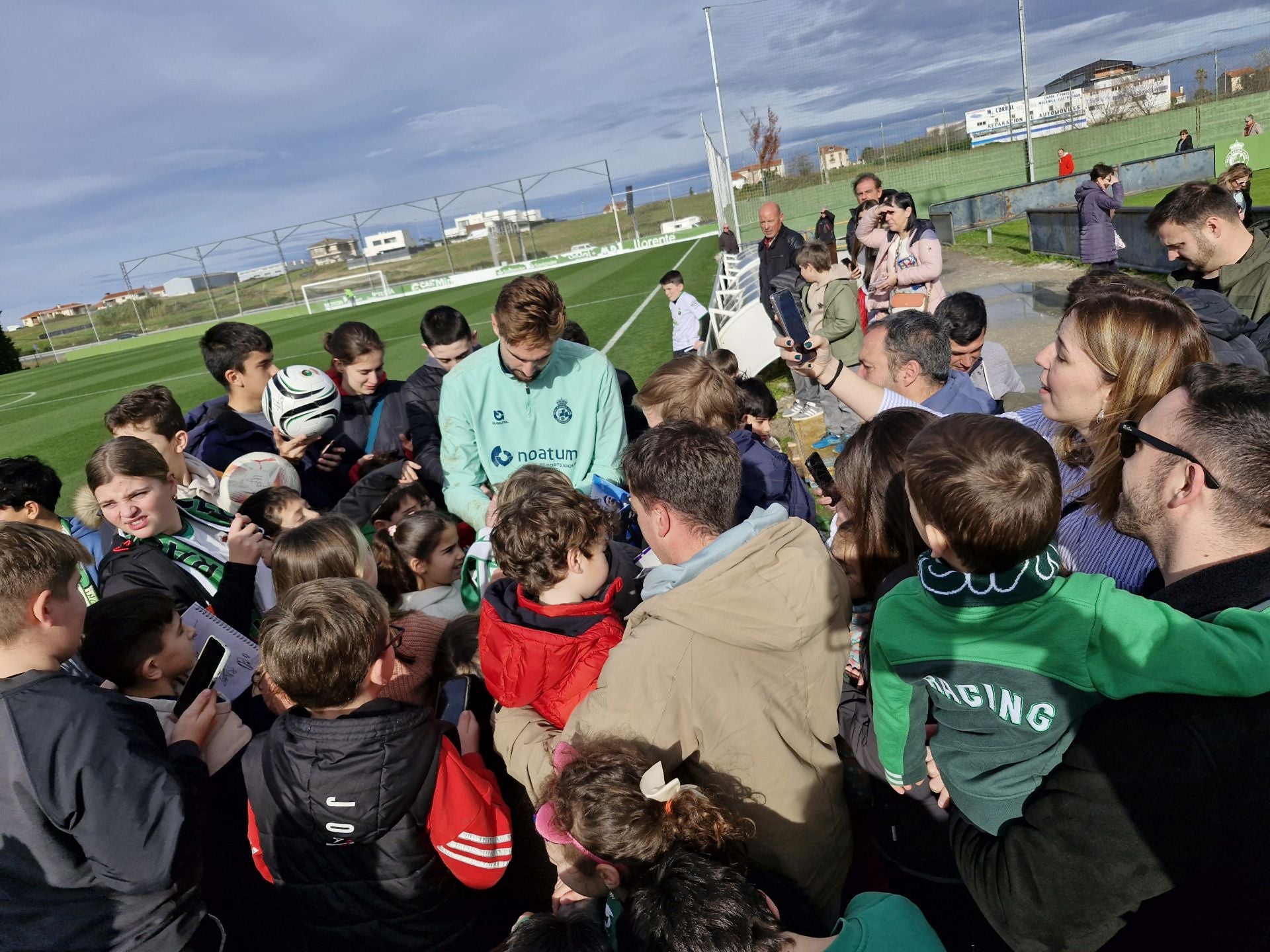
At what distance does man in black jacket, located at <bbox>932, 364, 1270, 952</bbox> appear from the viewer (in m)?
1.23

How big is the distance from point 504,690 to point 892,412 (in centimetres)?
149

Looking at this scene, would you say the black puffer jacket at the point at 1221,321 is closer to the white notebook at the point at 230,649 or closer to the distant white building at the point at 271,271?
the white notebook at the point at 230,649

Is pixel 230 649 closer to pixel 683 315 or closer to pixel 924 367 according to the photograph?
pixel 924 367

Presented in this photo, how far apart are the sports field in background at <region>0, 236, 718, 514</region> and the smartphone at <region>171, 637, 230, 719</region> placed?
9.75 meters

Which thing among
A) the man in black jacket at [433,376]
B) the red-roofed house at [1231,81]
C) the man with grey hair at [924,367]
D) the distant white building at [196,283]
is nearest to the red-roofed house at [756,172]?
the red-roofed house at [1231,81]

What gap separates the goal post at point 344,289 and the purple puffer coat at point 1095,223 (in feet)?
137

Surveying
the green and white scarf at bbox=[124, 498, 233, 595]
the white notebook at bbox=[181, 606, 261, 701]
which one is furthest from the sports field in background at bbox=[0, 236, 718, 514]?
the white notebook at bbox=[181, 606, 261, 701]

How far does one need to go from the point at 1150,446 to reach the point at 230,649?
2.95m

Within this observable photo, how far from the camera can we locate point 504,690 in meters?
2.17

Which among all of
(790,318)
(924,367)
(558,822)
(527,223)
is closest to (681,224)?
(527,223)

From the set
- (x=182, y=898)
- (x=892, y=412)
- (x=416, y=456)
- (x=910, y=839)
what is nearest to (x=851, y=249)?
(x=416, y=456)

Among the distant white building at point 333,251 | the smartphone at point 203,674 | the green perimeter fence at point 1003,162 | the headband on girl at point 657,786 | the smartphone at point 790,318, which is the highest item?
the distant white building at point 333,251

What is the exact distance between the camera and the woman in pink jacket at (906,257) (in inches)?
283

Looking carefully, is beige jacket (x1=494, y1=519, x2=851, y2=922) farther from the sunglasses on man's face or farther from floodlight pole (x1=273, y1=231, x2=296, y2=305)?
floodlight pole (x1=273, y1=231, x2=296, y2=305)
